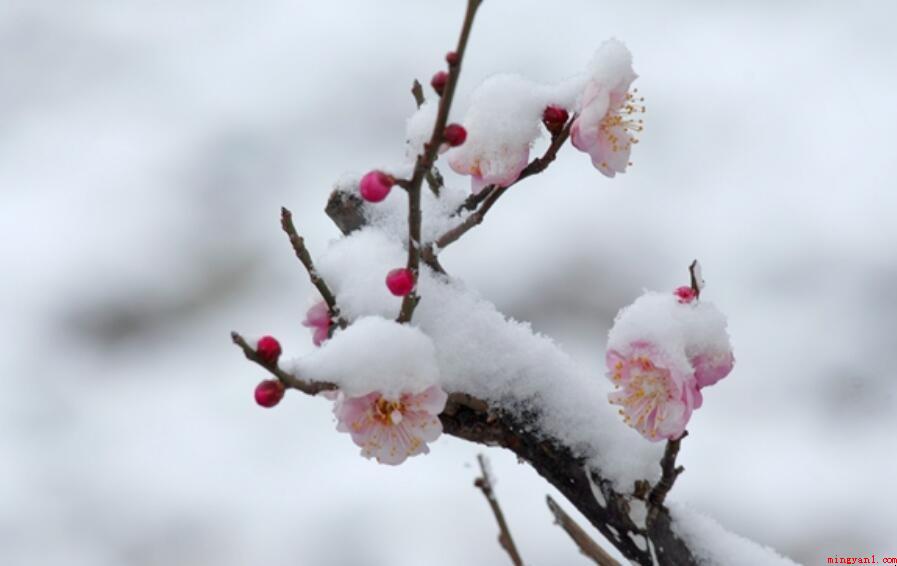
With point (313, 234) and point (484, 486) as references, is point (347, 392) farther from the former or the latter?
point (313, 234)

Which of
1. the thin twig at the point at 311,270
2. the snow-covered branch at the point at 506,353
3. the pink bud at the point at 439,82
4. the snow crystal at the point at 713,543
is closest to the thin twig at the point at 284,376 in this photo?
the snow-covered branch at the point at 506,353

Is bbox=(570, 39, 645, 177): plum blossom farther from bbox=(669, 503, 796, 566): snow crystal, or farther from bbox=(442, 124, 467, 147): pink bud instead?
bbox=(669, 503, 796, 566): snow crystal

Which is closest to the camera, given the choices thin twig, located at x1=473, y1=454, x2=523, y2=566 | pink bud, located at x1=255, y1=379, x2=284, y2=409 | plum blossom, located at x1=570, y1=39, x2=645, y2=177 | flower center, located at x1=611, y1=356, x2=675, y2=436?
thin twig, located at x1=473, y1=454, x2=523, y2=566

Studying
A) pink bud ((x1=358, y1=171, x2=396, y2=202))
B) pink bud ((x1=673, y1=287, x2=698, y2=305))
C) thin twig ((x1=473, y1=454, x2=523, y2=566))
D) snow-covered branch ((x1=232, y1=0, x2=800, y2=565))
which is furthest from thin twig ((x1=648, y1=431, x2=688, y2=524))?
pink bud ((x1=358, y1=171, x2=396, y2=202))

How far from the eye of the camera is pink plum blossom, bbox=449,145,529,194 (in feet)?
3.38

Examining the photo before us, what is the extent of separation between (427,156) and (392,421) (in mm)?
238

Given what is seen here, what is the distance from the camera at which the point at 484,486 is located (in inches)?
27.9

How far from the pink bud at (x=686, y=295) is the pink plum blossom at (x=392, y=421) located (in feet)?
0.77

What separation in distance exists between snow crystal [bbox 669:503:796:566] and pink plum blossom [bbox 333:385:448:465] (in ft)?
0.82

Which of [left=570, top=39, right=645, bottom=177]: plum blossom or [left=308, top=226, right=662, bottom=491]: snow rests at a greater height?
[left=570, top=39, right=645, bottom=177]: plum blossom

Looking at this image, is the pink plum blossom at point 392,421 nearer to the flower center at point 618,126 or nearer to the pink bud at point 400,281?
the pink bud at point 400,281

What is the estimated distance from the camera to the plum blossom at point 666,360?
0.91 m

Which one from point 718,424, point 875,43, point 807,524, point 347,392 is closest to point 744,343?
point 718,424

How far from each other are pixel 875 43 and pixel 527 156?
144 inches
